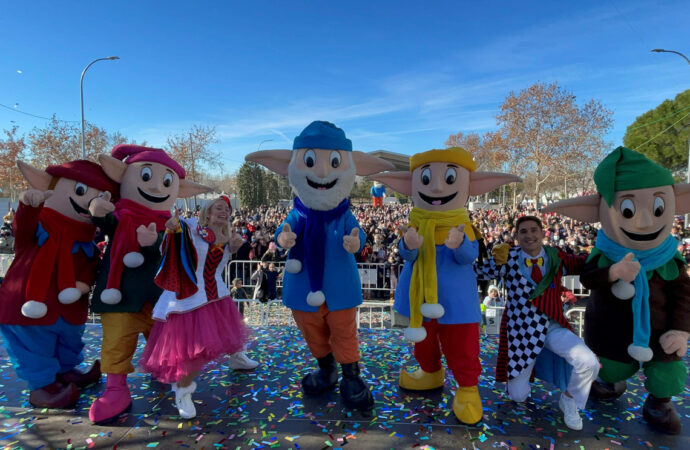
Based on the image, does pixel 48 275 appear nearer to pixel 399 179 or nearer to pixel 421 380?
pixel 399 179

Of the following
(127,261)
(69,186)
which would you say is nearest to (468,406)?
(127,261)

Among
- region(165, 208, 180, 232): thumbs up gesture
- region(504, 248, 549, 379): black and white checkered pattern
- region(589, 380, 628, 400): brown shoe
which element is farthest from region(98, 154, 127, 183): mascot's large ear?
region(589, 380, 628, 400): brown shoe

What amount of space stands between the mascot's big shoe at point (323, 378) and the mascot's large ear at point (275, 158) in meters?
1.60

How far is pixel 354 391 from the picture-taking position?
3.04 meters

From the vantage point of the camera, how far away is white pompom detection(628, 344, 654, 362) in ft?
8.79

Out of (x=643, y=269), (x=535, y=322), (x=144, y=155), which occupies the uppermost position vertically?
(x=144, y=155)

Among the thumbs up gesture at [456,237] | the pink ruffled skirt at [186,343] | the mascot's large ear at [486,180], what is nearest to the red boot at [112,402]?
the pink ruffled skirt at [186,343]

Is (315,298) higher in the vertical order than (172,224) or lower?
lower

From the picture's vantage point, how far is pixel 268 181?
39.0 metres

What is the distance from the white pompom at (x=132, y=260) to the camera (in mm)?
2955

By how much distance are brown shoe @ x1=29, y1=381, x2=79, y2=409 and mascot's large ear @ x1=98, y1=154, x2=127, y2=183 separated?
166 cm

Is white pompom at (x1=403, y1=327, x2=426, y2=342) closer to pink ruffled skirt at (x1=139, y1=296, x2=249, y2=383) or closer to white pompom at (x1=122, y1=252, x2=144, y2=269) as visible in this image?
pink ruffled skirt at (x1=139, y1=296, x2=249, y2=383)

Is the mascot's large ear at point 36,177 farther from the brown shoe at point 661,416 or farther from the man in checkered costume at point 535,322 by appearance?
the brown shoe at point 661,416

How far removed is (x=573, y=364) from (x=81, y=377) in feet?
12.8
